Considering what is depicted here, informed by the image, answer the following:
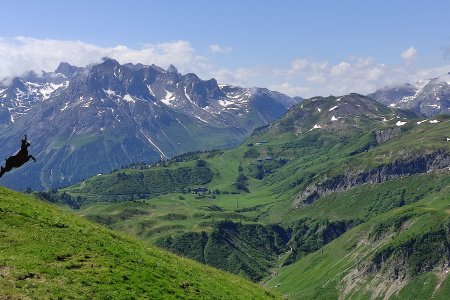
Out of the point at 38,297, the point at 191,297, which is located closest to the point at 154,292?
the point at 191,297

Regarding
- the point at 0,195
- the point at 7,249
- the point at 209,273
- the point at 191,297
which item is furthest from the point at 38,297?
the point at 209,273

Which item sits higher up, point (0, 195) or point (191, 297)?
point (0, 195)

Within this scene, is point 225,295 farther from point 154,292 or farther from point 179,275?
point 154,292

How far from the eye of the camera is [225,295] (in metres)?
53.7

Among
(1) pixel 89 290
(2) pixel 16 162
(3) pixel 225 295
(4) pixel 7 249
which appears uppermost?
(2) pixel 16 162

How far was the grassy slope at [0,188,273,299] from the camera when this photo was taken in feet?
129

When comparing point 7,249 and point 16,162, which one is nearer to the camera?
point 7,249

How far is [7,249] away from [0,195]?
15304 mm

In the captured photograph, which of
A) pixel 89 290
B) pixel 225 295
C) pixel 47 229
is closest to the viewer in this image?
pixel 89 290

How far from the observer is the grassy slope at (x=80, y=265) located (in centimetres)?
3931

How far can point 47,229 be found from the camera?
49844mm

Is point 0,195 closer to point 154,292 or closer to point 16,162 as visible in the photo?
Result: point 16,162

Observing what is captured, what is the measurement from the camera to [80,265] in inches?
1751

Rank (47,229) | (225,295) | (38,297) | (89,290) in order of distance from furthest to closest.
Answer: (225,295) < (47,229) < (89,290) < (38,297)
